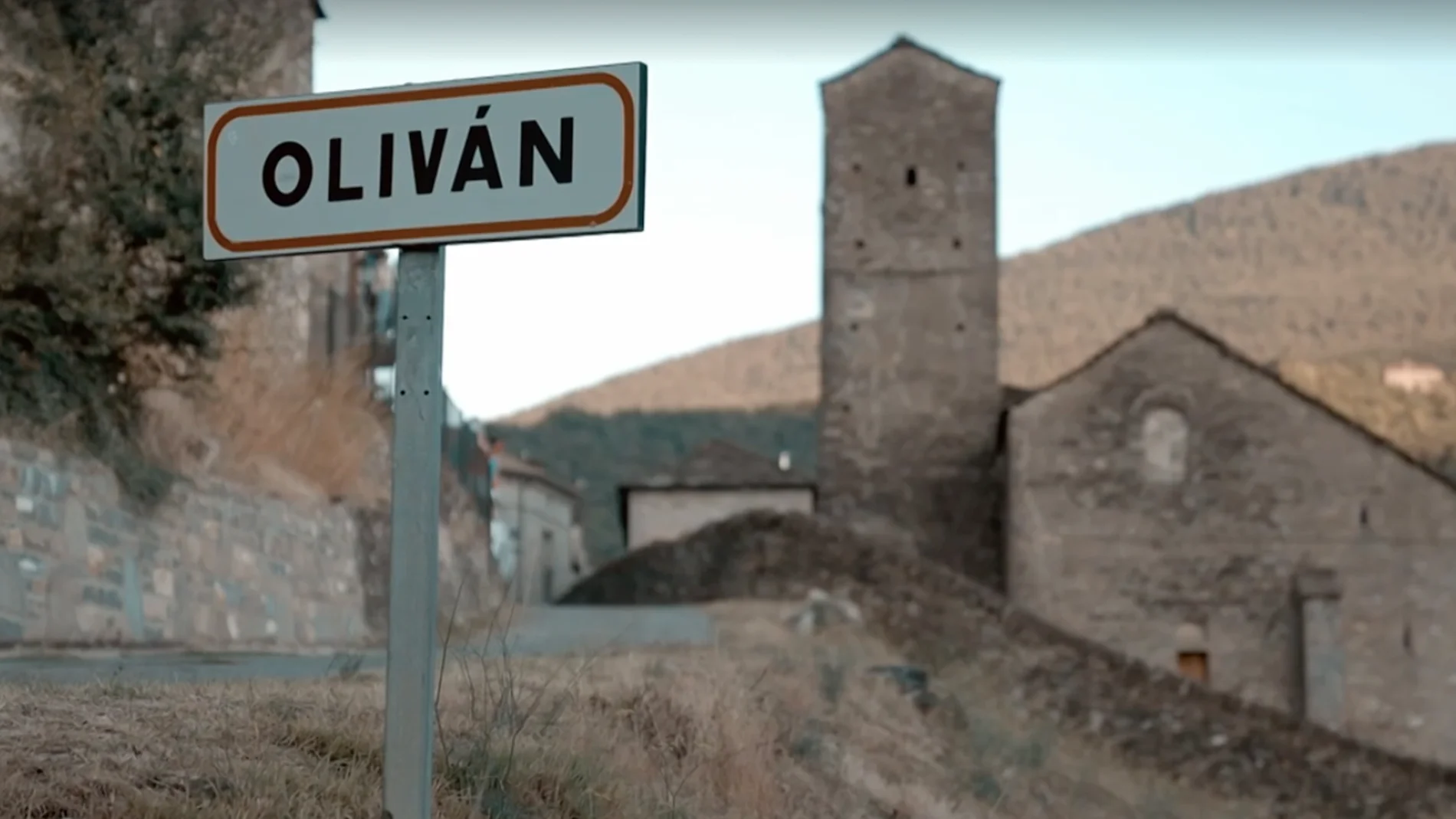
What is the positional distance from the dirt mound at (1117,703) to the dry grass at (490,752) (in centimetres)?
970

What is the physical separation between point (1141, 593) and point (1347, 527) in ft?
12.5

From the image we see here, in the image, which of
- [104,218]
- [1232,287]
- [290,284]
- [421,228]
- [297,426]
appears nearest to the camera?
[421,228]

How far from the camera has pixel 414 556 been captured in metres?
5.26

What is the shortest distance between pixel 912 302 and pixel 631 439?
1938 inches

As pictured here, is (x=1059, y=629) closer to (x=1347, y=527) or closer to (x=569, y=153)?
(x=1347, y=527)

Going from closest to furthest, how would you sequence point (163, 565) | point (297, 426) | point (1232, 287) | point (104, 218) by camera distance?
1. point (104, 218)
2. point (163, 565)
3. point (297, 426)
4. point (1232, 287)

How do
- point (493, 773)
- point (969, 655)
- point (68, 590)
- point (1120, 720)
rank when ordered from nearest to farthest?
point (493, 773) → point (68, 590) → point (1120, 720) → point (969, 655)

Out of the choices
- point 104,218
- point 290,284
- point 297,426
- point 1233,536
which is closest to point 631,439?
point 1233,536

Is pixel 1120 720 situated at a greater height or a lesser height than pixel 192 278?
lesser

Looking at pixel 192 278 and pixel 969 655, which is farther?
pixel 969 655

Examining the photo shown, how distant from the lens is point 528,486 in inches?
2012

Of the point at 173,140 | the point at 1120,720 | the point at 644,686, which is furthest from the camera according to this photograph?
the point at 1120,720

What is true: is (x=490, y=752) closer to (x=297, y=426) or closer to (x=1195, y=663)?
(x=297, y=426)

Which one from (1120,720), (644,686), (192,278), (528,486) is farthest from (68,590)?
(528,486)
